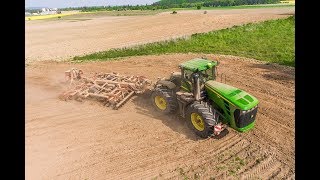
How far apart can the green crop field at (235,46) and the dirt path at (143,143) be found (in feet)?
23.4

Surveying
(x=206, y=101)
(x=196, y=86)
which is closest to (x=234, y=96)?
(x=206, y=101)

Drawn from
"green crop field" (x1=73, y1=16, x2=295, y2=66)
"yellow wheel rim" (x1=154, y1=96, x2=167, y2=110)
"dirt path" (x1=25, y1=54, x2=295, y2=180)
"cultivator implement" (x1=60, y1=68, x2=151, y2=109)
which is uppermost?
"green crop field" (x1=73, y1=16, x2=295, y2=66)

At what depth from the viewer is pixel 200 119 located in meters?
9.77

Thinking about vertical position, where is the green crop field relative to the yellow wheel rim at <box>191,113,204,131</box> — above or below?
above

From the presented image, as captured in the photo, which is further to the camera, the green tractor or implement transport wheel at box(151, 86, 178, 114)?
implement transport wheel at box(151, 86, 178, 114)

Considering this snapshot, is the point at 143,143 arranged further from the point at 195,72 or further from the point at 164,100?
the point at 195,72

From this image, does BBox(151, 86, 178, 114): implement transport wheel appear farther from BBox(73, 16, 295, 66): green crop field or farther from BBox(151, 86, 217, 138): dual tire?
BBox(73, 16, 295, 66): green crop field

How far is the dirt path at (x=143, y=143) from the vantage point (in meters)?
8.52

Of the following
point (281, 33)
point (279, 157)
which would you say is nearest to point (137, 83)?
point (279, 157)

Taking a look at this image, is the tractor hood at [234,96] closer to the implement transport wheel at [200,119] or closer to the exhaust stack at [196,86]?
the exhaust stack at [196,86]

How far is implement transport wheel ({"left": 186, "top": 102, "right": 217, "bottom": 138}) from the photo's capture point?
9.34 metres

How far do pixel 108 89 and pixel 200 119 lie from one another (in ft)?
17.1

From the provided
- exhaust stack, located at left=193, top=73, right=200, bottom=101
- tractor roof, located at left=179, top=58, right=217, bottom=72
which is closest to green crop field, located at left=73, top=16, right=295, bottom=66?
tractor roof, located at left=179, top=58, right=217, bottom=72
